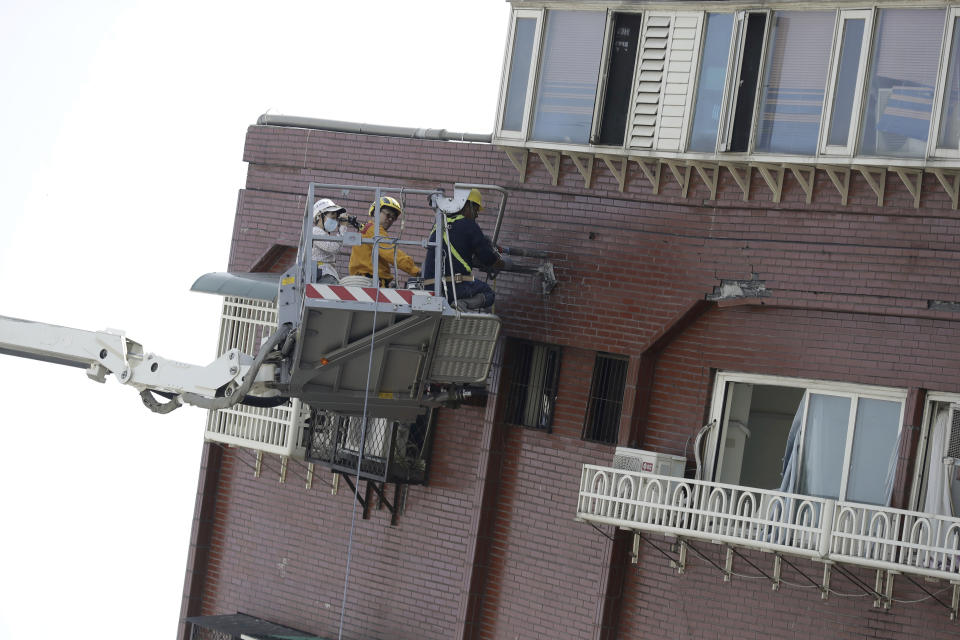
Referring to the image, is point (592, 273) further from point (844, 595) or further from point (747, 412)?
point (844, 595)

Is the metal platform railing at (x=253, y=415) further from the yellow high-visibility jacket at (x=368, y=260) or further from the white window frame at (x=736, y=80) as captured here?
the white window frame at (x=736, y=80)

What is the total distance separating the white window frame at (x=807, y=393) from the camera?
16.0 meters

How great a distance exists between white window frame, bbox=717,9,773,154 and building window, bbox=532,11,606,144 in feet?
6.02

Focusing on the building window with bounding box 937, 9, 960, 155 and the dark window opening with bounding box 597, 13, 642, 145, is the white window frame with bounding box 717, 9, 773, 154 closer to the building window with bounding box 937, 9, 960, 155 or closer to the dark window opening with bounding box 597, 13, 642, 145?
the dark window opening with bounding box 597, 13, 642, 145

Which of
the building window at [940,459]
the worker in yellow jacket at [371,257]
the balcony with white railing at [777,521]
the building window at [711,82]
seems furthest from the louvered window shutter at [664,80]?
the building window at [940,459]

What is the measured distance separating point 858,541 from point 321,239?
6855 mm

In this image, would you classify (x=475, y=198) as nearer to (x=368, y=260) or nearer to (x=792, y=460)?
(x=368, y=260)

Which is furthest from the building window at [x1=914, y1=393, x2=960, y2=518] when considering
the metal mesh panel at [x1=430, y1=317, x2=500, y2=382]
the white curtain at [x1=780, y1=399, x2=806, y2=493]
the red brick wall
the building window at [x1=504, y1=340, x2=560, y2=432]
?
the metal mesh panel at [x1=430, y1=317, x2=500, y2=382]

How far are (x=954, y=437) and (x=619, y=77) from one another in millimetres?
6214

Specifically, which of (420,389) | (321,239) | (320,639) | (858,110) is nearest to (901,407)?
(858,110)

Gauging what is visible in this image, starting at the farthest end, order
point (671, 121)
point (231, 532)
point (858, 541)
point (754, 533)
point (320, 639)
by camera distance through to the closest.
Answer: point (231, 532) → point (320, 639) → point (671, 121) → point (754, 533) → point (858, 541)

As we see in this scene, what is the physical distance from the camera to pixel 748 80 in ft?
55.1

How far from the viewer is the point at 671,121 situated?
17.1 m

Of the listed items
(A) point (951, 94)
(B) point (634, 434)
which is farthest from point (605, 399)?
(A) point (951, 94)
